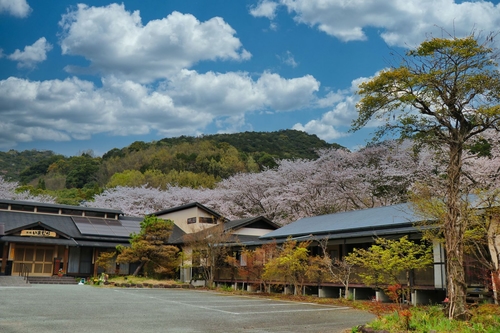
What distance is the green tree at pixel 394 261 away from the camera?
15262 mm

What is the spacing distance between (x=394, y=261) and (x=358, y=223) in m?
4.48

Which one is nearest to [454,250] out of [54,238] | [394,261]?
[394,261]

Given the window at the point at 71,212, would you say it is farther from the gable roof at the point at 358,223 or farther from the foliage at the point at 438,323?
the foliage at the point at 438,323

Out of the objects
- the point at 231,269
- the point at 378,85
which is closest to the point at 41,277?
the point at 231,269

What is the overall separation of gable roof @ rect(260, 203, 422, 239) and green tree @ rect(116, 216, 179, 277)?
678 centimetres

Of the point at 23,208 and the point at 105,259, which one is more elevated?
the point at 23,208

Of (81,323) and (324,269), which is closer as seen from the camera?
(81,323)

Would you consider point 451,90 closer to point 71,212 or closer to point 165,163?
point 71,212

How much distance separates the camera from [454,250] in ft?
31.0

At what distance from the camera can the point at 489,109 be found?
10.6 m

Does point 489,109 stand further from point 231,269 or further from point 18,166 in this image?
point 18,166

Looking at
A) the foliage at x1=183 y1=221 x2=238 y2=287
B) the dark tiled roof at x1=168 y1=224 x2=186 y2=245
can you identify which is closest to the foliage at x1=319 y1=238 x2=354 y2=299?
the foliage at x1=183 y1=221 x2=238 y2=287

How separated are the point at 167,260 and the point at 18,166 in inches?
2503

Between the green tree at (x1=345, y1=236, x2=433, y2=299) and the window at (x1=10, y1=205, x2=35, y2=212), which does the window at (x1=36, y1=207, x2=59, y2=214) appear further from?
the green tree at (x1=345, y1=236, x2=433, y2=299)
